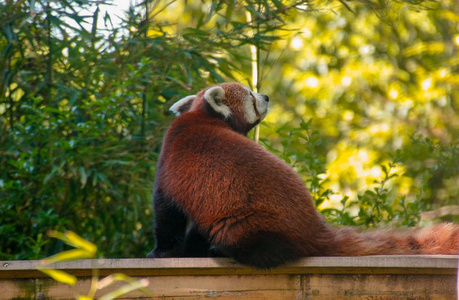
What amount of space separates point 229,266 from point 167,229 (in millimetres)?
571

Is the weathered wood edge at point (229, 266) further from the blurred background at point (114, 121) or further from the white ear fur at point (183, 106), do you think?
the blurred background at point (114, 121)

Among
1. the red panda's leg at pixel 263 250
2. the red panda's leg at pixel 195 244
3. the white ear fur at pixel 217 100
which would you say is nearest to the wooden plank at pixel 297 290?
the red panda's leg at pixel 263 250

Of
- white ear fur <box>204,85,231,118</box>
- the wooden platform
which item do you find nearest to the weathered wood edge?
the wooden platform

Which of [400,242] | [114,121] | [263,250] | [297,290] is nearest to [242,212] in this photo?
[263,250]

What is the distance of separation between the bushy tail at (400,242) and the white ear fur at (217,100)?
85 cm

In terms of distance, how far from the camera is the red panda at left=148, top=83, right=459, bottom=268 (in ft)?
6.26

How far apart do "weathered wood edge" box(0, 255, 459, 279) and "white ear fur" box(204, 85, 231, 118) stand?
915mm

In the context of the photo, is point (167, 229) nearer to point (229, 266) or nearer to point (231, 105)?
point (229, 266)

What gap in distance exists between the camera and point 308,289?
1850mm

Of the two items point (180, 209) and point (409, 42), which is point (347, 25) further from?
point (180, 209)

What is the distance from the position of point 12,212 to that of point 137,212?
2.92 ft

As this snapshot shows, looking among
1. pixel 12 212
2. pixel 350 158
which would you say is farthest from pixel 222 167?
pixel 350 158

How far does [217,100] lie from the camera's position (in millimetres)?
2564

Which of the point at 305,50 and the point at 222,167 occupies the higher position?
the point at 305,50
